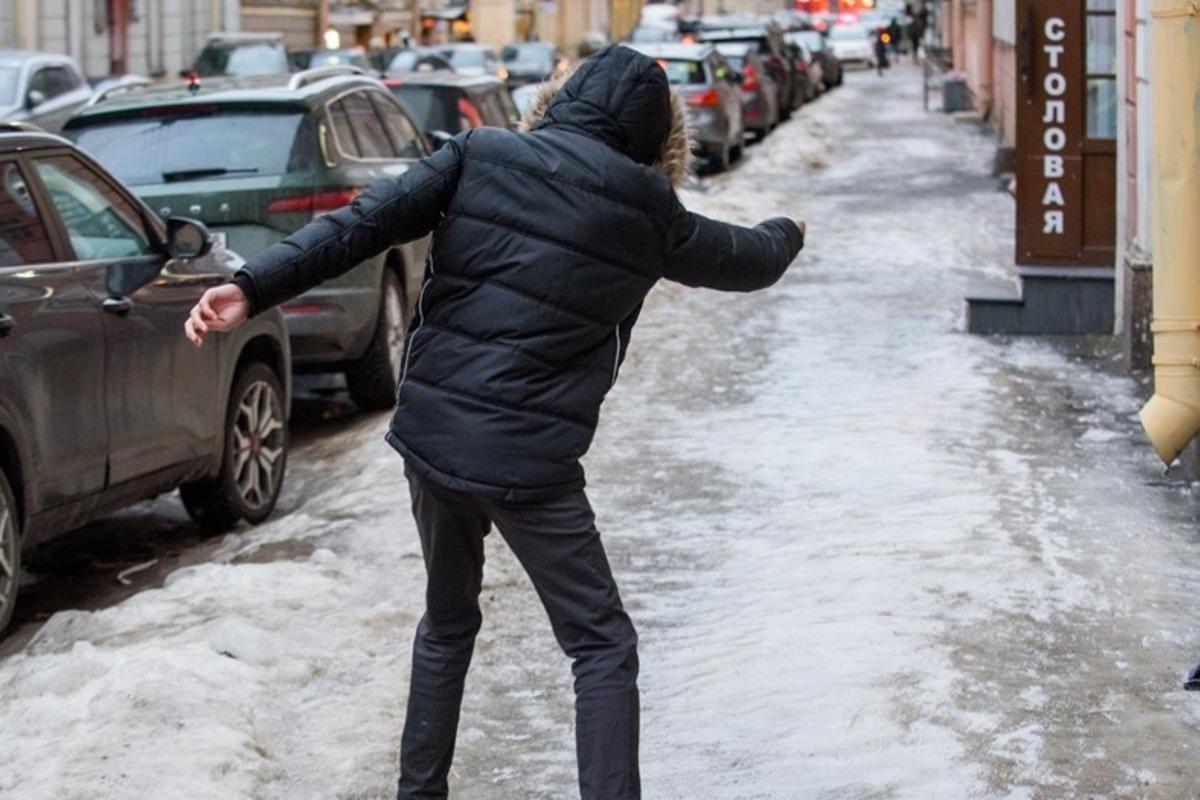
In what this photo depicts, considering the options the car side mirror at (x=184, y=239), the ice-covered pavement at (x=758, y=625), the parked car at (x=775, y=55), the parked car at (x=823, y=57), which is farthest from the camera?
the parked car at (x=823, y=57)

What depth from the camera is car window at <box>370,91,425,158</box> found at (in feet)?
42.7

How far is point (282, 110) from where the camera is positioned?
11469 mm

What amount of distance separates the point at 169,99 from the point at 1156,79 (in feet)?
Answer: 17.8

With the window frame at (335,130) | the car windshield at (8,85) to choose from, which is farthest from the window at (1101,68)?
the car windshield at (8,85)

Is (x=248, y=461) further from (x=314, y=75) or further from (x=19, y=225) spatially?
(x=314, y=75)

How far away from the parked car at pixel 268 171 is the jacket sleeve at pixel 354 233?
6130 mm

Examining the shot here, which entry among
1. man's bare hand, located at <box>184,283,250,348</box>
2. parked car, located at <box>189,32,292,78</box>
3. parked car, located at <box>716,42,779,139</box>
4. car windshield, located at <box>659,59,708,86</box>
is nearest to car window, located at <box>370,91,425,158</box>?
man's bare hand, located at <box>184,283,250,348</box>

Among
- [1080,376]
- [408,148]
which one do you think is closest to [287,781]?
[1080,376]

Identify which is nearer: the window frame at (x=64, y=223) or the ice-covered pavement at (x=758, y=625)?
the ice-covered pavement at (x=758, y=625)

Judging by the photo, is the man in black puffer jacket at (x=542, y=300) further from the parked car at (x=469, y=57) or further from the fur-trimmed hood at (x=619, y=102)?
the parked car at (x=469, y=57)

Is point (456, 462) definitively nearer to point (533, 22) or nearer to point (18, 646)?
point (18, 646)

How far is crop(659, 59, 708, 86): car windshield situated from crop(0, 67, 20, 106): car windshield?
7745 millimetres

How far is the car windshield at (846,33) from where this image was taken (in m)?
79.3

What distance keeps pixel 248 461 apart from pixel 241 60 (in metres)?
28.9
